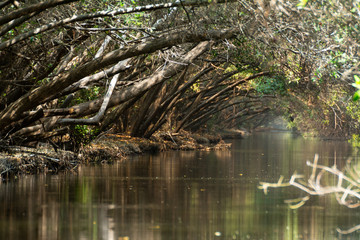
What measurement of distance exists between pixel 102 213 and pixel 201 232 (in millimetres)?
2043

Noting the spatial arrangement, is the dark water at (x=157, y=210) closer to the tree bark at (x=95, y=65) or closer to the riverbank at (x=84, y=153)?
the riverbank at (x=84, y=153)

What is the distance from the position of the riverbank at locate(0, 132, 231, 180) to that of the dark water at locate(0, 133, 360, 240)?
0.67 metres

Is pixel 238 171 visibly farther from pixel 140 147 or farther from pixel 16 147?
pixel 140 147

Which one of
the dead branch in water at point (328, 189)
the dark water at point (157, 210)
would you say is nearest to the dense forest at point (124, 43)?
the dead branch in water at point (328, 189)

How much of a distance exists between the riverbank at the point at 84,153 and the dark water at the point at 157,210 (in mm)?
667

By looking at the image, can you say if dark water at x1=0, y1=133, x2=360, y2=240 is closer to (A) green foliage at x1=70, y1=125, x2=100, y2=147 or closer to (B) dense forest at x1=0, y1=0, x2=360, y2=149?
(B) dense forest at x1=0, y1=0, x2=360, y2=149

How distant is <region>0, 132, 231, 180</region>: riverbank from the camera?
14836 mm

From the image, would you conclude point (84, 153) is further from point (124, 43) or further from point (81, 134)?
point (124, 43)

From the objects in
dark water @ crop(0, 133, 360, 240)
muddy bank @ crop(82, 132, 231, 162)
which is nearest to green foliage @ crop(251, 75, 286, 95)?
muddy bank @ crop(82, 132, 231, 162)

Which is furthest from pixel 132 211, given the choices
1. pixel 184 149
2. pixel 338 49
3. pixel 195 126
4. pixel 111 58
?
pixel 195 126

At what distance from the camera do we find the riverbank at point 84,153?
584 inches

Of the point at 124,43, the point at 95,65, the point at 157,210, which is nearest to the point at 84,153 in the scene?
the point at 95,65

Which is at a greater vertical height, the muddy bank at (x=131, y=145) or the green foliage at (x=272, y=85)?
the green foliage at (x=272, y=85)

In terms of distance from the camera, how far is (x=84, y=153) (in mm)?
20078
